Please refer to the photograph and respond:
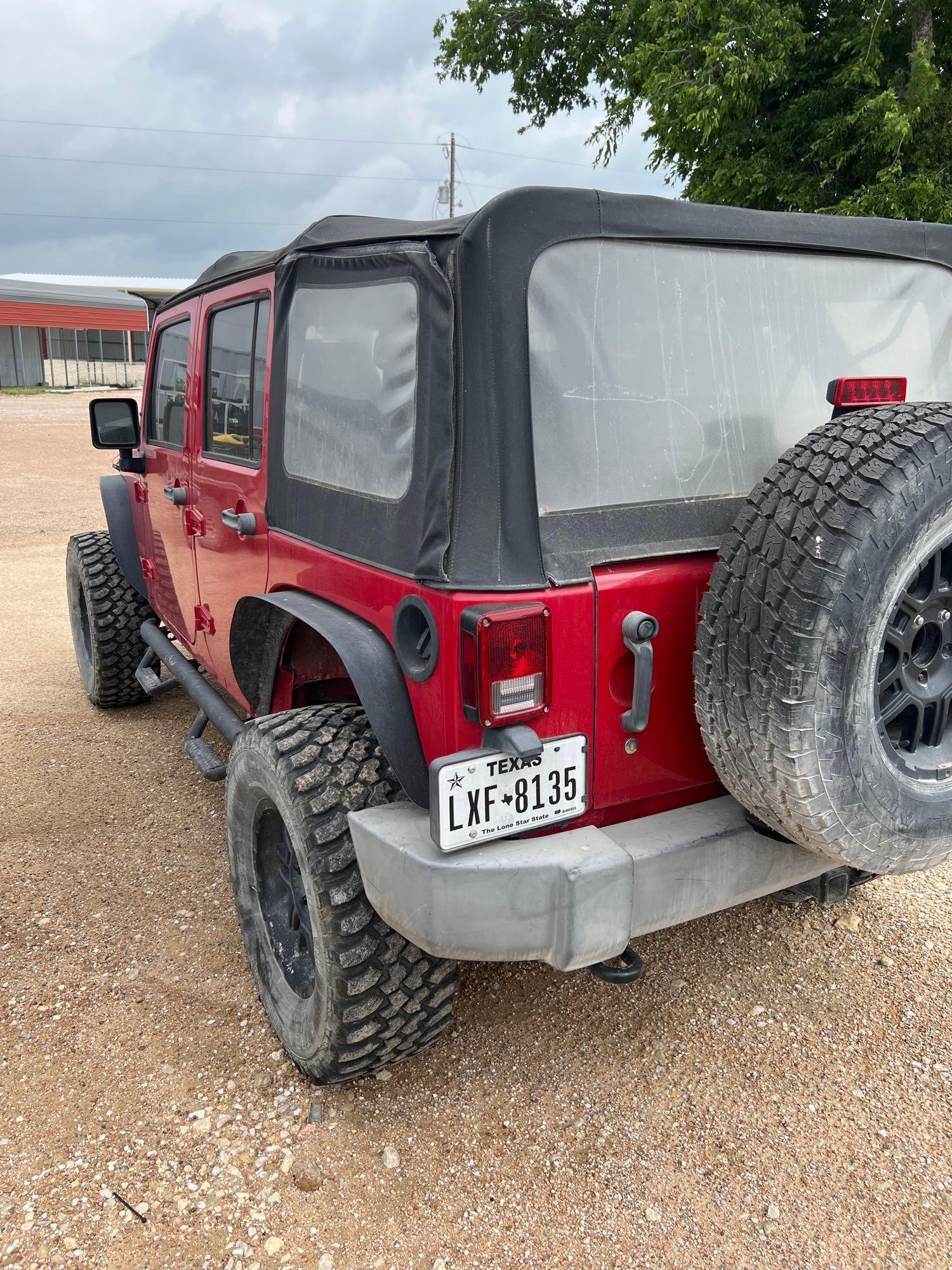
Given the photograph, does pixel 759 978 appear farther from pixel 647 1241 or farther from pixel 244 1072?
pixel 244 1072

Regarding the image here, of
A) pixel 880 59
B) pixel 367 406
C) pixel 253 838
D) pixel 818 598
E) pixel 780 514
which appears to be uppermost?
pixel 880 59

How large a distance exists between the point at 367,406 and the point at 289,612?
586 mm

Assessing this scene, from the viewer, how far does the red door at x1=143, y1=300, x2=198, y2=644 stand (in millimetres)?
3756

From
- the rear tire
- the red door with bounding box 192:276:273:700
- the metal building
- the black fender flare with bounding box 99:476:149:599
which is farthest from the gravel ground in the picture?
the metal building

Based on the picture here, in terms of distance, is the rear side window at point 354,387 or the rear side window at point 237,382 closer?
the rear side window at point 354,387

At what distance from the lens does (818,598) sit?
5.89 ft

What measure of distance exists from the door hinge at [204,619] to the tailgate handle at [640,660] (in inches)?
77.9

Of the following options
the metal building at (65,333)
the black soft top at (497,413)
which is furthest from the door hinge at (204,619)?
the metal building at (65,333)

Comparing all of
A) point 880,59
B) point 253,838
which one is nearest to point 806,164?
point 880,59

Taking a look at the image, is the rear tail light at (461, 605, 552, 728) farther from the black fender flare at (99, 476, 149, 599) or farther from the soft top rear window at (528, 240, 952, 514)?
the black fender flare at (99, 476, 149, 599)

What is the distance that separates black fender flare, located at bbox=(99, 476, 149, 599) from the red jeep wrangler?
8.29 ft

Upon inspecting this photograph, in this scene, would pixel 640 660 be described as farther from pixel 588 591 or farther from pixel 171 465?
pixel 171 465

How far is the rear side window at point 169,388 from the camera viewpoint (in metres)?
3.86

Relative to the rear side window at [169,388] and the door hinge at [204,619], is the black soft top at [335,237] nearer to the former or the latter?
the rear side window at [169,388]
